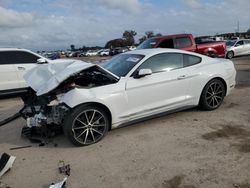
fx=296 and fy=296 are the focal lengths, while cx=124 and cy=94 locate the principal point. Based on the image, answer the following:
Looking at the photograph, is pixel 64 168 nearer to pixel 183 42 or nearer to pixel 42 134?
pixel 42 134

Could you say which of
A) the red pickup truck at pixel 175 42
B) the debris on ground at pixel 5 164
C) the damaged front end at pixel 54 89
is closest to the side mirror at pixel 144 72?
the damaged front end at pixel 54 89

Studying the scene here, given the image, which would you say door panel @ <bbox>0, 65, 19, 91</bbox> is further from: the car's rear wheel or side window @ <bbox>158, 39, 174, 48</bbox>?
the car's rear wheel

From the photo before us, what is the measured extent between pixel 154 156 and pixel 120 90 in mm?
1454

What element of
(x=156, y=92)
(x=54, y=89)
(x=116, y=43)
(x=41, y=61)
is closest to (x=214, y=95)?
(x=156, y=92)

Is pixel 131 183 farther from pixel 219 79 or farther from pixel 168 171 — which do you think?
pixel 219 79

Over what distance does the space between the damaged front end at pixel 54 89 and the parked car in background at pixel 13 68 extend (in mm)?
3776

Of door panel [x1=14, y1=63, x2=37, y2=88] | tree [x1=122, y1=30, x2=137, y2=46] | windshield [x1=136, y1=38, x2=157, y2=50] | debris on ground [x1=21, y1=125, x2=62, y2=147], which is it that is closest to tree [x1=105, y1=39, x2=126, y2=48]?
tree [x1=122, y1=30, x2=137, y2=46]

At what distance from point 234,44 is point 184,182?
786 inches

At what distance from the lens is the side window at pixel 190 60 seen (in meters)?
6.32

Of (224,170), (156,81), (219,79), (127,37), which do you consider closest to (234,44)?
(219,79)

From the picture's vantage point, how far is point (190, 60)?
639 cm

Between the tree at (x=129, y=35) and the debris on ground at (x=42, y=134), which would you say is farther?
the tree at (x=129, y=35)

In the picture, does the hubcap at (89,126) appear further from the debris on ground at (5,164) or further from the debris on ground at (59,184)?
the debris on ground at (59,184)

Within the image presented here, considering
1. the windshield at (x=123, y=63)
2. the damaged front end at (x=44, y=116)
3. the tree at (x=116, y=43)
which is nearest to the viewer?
the damaged front end at (x=44, y=116)
